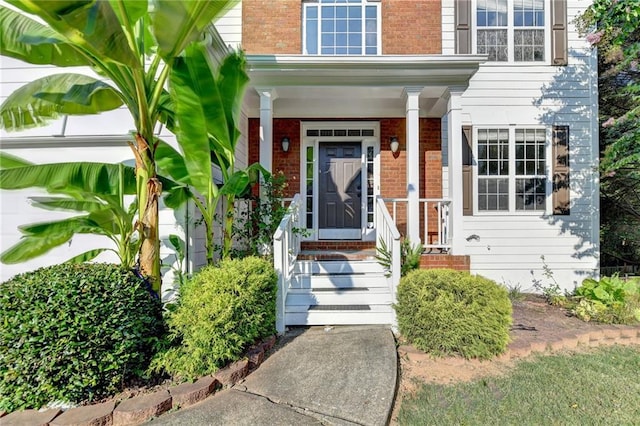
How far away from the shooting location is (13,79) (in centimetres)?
474

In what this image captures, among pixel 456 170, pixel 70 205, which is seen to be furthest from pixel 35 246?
pixel 456 170

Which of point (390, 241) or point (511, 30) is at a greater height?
point (511, 30)

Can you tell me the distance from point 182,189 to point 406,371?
129 inches

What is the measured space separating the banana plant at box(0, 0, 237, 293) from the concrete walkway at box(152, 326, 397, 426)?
1.38 meters

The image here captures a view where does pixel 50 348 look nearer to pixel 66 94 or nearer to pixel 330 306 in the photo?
pixel 66 94

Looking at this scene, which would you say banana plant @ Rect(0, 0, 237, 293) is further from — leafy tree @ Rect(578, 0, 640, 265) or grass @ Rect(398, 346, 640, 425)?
leafy tree @ Rect(578, 0, 640, 265)

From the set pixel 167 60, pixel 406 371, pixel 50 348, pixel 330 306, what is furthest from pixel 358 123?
pixel 50 348

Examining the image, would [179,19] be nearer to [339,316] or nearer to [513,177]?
[339,316]

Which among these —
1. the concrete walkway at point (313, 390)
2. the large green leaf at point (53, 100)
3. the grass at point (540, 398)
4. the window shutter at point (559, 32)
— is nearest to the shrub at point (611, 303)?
the grass at point (540, 398)

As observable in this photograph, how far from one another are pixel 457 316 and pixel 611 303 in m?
3.19

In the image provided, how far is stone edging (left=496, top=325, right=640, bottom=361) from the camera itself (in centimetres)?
380

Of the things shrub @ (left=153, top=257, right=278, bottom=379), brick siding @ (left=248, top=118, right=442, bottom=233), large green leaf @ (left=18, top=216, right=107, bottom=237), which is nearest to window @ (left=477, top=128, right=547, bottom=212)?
brick siding @ (left=248, top=118, right=442, bottom=233)


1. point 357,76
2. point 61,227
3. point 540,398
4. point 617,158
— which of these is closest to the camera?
point 540,398

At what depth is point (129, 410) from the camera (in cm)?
258
